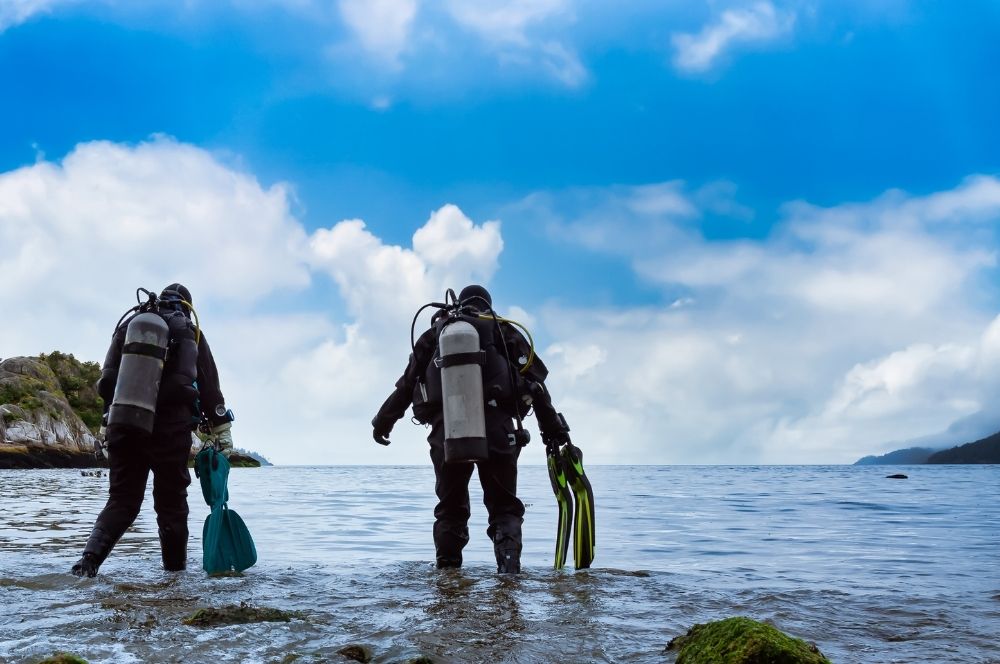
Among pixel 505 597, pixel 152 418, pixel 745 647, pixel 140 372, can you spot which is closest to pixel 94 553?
pixel 152 418

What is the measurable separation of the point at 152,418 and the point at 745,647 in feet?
15.8

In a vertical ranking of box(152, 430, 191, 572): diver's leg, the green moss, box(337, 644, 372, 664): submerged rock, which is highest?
box(152, 430, 191, 572): diver's leg

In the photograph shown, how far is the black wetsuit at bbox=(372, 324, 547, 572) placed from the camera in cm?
607

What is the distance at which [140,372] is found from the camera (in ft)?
19.4

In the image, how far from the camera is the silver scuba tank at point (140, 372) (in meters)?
5.83

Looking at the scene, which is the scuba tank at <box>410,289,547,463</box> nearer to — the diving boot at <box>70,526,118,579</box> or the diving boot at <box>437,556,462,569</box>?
the diving boot at <box>437,556,462,569</box>

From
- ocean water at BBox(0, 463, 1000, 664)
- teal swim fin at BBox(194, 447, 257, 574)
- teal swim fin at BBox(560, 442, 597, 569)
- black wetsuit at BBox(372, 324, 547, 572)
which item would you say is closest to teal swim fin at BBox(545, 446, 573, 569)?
teal swim fin at BBox(560, 442, 597, 569)

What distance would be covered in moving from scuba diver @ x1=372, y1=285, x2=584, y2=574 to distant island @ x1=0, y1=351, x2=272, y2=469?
65.1m

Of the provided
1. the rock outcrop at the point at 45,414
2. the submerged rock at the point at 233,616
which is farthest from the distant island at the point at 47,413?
the submerged rock at the point at 233,616

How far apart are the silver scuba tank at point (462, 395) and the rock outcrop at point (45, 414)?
6561 centimetres

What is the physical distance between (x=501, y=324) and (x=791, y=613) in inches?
123

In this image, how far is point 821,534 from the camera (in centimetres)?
1085

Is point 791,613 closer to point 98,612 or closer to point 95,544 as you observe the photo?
point 98,612

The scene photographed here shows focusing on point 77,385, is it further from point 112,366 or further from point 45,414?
point 112,366
